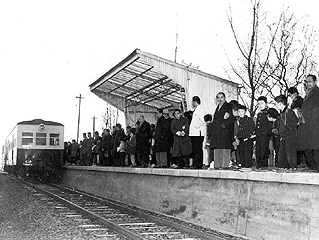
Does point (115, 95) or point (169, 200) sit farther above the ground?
point (115, 95)

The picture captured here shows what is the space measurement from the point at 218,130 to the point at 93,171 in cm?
1003

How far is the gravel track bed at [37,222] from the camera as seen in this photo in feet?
30.3

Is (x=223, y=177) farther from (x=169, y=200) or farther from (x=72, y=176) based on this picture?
(x=72, y=176)

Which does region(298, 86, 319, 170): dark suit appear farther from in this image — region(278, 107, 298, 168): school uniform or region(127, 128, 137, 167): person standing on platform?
region(127, 128, 137, 167): person standing on platform

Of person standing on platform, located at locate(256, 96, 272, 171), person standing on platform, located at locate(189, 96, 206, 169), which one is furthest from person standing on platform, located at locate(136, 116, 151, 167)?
person standing on platform, located at locate(256, 96, 272, 171)

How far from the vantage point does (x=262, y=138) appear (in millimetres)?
10148

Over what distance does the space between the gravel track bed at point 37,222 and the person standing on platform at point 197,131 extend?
9.06 feet

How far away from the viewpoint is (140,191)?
14258 millimetres

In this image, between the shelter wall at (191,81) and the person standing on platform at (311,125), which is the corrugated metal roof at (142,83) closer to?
the shelter wall at (191,81)

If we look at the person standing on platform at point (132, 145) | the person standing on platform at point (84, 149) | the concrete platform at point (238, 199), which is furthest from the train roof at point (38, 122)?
the concrete platform at point (238, 199)

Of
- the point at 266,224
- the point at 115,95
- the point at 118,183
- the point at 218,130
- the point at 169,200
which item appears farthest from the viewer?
the point at 115,95

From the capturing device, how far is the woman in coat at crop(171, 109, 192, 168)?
12102 mm

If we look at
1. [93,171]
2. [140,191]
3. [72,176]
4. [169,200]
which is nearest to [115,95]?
[72,176]

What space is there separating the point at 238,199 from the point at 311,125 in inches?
78.0
